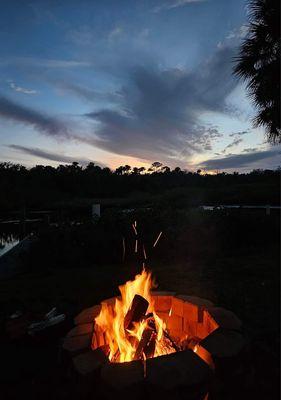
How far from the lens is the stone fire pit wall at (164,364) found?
83.7 inches

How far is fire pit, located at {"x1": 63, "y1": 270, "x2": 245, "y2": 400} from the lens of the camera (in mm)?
2148

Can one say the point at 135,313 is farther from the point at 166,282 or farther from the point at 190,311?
the point at 166,282

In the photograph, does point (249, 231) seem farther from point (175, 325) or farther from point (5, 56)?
point (5, 56)

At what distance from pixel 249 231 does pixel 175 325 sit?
6.39 m

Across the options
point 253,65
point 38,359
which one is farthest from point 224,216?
point 38,359

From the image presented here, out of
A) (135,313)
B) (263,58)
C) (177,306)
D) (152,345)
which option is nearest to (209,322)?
(177,306)

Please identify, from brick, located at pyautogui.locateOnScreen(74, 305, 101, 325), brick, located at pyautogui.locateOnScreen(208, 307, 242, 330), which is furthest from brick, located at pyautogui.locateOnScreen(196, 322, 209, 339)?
brick, located at pyautogui.locateOnScreen(74, 305, 101, 325)

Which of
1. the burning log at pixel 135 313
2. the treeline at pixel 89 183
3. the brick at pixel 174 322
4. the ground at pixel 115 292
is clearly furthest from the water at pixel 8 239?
the treeline at pixel 89 183

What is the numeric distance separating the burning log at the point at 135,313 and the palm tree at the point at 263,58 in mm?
8572

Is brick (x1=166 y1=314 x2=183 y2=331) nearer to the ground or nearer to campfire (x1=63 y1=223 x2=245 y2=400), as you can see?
campfire (x1=63 y1=223 x2=245 y2=400)

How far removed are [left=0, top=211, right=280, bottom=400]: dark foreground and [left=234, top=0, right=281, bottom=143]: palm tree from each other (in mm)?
3755

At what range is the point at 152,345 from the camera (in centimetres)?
283

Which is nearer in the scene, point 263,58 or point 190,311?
point 190,311

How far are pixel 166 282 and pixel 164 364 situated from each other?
353 centimetres
